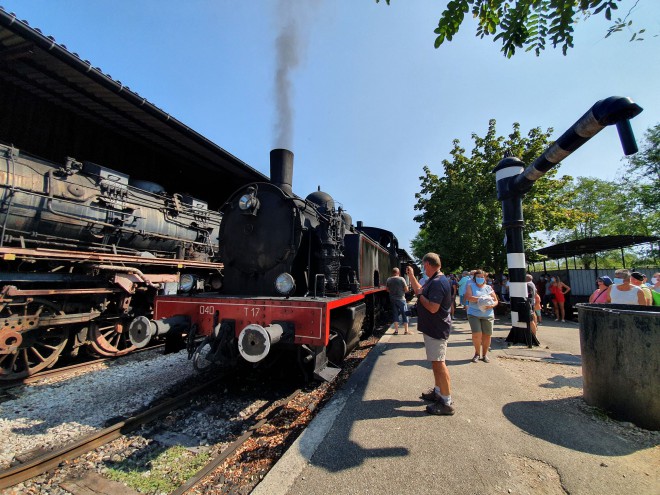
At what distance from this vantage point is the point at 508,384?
4.38m

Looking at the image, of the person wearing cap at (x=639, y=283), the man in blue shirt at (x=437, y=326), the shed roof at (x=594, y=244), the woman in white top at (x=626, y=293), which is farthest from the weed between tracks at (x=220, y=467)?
the shed roof at (x=594, y=244)

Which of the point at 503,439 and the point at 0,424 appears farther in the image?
the point at 0,424

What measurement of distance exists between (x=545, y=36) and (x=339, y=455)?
422cm

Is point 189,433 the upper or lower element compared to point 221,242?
lower

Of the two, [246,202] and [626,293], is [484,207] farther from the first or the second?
[246,202]

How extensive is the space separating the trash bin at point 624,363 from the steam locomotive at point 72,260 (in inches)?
207

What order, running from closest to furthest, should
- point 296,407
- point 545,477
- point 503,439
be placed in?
point 545,477 < point 503,439 < point 296,407

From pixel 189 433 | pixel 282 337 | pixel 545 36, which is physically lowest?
pixel 189 433

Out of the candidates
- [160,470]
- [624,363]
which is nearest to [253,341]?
[160,470]

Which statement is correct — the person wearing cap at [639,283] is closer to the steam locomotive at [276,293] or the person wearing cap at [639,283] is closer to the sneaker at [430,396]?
the sneaker at [430,396]

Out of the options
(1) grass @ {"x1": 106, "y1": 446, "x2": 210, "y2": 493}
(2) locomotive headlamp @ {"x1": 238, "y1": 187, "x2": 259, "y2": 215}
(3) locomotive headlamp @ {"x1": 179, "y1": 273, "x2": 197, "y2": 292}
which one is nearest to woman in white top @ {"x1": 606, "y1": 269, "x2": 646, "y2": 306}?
(2) locomotive headlamp @ {"x1": 238, "y1": 187, "x2": 259, "y2": 215}

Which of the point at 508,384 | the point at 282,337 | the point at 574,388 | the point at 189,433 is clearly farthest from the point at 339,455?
the point at 574,388

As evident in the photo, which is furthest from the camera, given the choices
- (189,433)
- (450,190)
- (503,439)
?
Result: (450,190)

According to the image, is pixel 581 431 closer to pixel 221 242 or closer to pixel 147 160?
pixel 221 242
